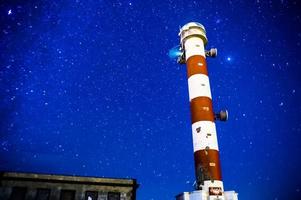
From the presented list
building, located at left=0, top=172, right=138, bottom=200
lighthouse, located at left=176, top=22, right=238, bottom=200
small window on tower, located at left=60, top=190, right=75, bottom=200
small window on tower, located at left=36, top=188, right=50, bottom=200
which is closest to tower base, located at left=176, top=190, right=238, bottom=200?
lighthouse, located at left=176, top=22, right=238, bottom=200

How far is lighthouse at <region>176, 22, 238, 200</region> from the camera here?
16.5 m

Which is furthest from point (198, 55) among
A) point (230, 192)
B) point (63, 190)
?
point (63, 190)

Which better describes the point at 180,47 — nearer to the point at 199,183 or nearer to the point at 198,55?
the point at 198,55

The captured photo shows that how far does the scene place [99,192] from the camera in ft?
67.9

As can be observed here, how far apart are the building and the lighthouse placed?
5498 mm

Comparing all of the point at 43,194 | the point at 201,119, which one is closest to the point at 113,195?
the point at 43,194

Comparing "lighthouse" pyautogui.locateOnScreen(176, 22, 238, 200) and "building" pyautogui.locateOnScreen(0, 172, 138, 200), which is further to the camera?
"building" pyautogui.locateOnScreen(0, 172, 138, 200)

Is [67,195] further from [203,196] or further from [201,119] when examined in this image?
[201,119]

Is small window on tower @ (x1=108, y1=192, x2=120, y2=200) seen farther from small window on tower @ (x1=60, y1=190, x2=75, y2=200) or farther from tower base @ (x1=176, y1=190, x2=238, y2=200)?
tower base @ (x1=176, y1=190, x2=238, y2=200)

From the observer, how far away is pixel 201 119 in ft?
60.3

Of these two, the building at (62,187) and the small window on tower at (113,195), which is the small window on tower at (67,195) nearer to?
the building at (62,187)

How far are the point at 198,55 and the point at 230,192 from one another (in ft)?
32.9

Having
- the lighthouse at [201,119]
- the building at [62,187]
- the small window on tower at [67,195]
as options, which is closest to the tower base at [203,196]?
the lighthouse at [201,119]

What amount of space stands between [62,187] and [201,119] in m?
11.4
